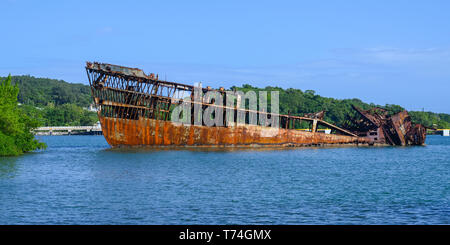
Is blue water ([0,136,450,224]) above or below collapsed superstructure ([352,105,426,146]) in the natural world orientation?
below

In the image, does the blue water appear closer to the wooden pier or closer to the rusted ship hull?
the rusted ship hull

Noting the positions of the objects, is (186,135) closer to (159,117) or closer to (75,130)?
(159,117)

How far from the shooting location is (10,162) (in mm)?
39562

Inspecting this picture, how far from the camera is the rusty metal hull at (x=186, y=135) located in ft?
172

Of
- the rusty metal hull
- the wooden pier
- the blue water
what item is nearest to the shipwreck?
the rusty metal hull

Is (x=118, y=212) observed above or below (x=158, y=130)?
below

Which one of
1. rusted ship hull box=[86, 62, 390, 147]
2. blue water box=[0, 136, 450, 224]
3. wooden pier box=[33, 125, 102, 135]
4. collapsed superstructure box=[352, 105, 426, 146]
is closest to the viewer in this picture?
blue water box=[0, 136, 450, 224]

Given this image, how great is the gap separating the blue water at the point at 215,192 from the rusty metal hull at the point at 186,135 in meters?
9.01

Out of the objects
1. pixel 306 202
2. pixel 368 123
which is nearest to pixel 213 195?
pixel 306 202

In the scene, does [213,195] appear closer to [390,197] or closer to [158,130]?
[390,197]

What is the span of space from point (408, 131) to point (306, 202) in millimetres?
57181

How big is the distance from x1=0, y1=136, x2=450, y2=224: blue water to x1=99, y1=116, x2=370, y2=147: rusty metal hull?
9.01m

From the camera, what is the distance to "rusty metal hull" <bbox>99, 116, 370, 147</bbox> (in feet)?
172

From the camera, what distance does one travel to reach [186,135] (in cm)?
5556
